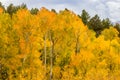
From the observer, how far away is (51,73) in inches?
2425

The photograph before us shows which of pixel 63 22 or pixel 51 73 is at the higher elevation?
pixel 63 22

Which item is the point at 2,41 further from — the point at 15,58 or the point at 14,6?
the point at 14,6

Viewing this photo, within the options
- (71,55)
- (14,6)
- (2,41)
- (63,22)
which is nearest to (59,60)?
(71,55)

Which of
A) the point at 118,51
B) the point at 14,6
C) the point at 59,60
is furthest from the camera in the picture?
the point at 14,6

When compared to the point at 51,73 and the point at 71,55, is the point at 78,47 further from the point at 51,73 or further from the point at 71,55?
the point at 51,73

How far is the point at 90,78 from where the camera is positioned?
2334 inches

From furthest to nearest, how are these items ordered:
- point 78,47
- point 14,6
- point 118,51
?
point 14,6 → point 118,51 → point 78,47

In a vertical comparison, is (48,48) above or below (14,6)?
below

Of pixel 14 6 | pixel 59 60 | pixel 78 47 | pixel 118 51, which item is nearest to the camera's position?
pixel 59 60

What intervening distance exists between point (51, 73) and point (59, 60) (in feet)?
12.4

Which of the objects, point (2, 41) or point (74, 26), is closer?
point (2, 41)

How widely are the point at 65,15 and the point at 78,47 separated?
621 centimetres

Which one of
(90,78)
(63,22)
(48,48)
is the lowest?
(90,78)


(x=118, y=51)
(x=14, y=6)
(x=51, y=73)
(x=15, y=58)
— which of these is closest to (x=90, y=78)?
(x=51, y=73)
